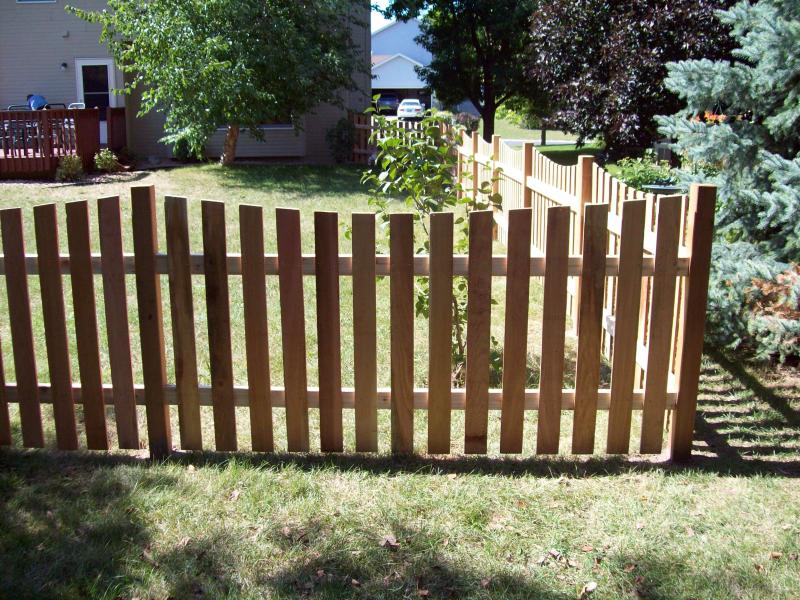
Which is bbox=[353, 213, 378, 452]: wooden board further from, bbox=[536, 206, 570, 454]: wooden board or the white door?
the white door

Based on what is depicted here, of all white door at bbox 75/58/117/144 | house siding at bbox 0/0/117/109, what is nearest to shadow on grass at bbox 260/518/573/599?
white door at bbox 75/58/117/144

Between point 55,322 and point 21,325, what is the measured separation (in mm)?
208

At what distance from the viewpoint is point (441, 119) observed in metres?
5.54

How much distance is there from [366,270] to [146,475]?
4.86 ft

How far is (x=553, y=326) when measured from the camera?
4.23m

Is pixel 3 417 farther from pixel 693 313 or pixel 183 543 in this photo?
pixel 693 313

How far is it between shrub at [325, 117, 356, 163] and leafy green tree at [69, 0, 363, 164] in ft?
7.15

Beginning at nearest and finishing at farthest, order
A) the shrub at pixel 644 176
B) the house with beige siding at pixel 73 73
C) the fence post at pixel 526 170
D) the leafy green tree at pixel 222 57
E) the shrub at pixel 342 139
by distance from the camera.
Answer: the fence post at pixel 526 170
the shrub at pixel 644 176
the leafy green tree at pixel 222 57
the shrub at pixel 342 139
the house with beige siding at pixel 73 73

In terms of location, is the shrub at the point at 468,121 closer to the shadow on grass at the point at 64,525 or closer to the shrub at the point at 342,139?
the shrub at the point at 342,139

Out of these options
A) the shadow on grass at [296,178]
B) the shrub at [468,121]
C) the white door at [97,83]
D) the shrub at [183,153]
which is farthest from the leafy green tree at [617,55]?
the white door at [97,83]

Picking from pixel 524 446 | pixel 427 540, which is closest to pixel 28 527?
pixel 427 540

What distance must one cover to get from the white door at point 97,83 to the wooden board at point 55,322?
1769cm

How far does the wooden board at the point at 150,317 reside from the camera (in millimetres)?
4176

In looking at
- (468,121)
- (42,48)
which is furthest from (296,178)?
(468,121)
